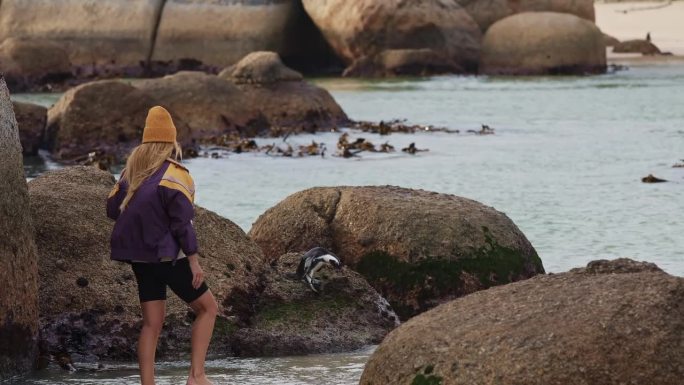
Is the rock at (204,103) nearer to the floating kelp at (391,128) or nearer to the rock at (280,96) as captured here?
the rock at (280,96)

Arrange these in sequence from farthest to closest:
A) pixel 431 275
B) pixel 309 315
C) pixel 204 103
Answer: pixel 204 103 < pixel 431 275 < pixel 309 315

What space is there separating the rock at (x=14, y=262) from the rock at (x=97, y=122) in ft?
48.3

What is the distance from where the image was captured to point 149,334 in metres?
7.35

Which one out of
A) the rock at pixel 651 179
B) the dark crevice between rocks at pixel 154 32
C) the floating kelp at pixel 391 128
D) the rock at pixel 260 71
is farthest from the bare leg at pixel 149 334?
the dark crevice between rocks at pixel 154 32

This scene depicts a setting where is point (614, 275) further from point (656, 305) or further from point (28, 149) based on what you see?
point (28, 149)

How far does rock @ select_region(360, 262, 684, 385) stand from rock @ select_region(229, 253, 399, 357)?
2.38 meters

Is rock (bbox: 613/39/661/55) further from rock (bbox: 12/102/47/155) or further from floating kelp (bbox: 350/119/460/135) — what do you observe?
rock (bbox: 12/102/47/155)

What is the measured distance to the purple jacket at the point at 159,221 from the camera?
709 centimetres

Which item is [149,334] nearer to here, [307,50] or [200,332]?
[200,332]

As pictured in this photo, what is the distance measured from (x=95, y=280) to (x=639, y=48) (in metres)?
49.1

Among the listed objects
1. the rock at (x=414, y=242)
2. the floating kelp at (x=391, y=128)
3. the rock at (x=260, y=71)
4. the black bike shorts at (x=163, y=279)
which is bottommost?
the floating kelp at (x=391, y=128)

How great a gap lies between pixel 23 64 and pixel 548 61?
15187 mm

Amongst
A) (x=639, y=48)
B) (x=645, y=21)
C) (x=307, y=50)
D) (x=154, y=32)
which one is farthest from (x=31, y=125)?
(x=645, y=21)

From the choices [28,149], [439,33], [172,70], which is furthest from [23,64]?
[28,149]
